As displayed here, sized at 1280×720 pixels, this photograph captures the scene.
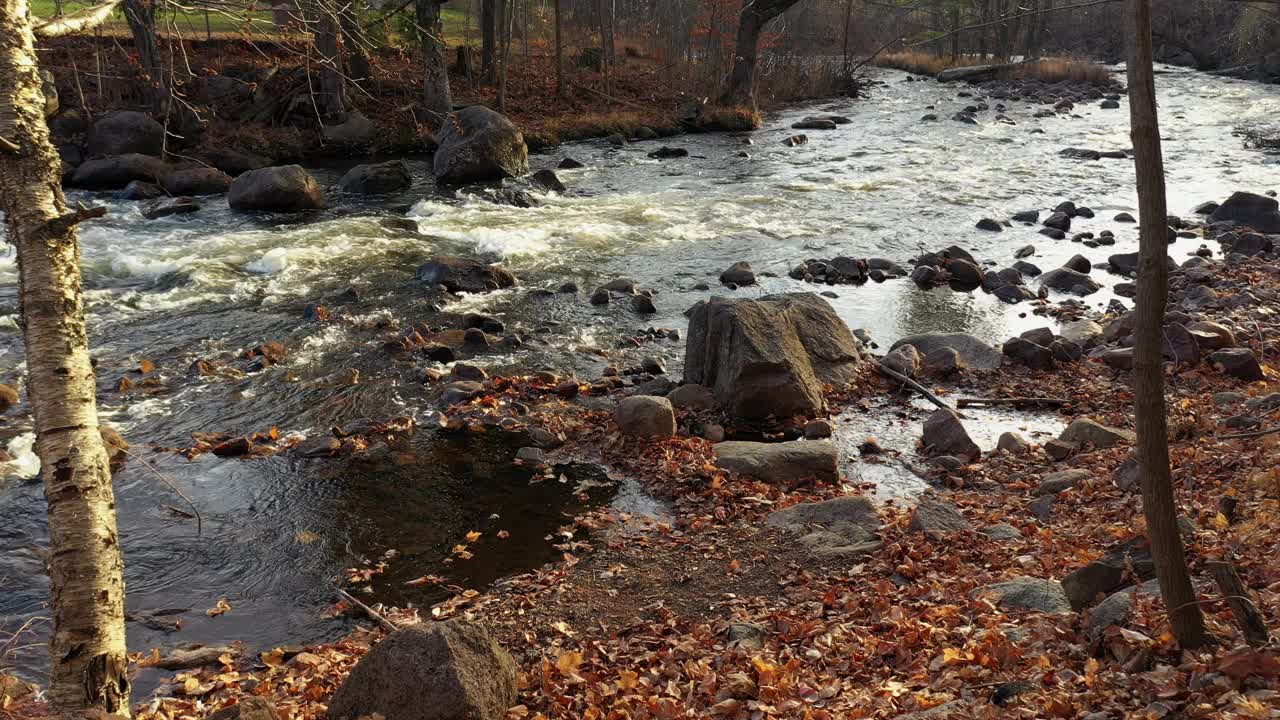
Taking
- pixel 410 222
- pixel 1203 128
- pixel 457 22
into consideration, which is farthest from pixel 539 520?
pixel 457 22

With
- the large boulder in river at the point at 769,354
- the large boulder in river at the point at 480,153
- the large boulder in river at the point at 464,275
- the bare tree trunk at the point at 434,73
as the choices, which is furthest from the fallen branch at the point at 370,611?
the bare tree trunk at the point at 434,73

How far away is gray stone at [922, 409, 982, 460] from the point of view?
9.05 meters

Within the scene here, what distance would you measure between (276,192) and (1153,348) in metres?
17.2

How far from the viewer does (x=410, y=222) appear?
60.3 ft

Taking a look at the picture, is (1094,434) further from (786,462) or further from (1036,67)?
(1036,67)

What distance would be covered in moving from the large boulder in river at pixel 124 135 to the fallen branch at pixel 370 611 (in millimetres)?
18205

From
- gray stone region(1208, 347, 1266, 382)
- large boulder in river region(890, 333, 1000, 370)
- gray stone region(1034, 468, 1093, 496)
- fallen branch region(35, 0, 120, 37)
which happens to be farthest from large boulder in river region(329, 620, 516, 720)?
gray stone region(1208, 347, 1266, 382)

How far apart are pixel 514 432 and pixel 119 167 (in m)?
15.1

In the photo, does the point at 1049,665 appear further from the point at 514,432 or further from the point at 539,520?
the point at 514,432

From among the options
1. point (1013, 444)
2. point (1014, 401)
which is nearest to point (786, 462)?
point (1013, 444)

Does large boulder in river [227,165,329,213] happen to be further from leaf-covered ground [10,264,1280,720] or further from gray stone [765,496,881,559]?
gray stone [765,496,881,559]

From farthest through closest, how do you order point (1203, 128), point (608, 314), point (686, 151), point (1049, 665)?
point (1203, 128) → point (686, 151) → point (608, 314) → point (1049, 665)

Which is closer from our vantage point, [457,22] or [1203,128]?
[1203,128]

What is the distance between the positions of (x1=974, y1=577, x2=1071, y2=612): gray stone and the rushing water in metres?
3.02
